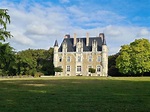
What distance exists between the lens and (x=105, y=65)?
6131 cm

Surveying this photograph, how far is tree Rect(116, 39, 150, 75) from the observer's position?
164ft

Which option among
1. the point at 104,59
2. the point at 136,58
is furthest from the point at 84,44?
the point at 136,58

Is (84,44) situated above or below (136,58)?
above

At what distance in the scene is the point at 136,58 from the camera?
50125 millimetres

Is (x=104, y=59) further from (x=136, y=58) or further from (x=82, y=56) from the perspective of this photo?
(x=136, y=58)

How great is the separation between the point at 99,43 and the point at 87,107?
2315 inches

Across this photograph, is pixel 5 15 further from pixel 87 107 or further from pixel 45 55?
pixel 45 55

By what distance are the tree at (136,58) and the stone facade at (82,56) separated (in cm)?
983

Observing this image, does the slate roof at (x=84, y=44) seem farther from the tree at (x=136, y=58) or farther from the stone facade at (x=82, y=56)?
the tree at (x=136, y=58)

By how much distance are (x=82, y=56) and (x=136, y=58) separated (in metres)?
18.5

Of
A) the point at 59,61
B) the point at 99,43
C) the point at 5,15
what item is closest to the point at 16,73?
the point at 59,61

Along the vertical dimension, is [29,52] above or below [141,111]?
above

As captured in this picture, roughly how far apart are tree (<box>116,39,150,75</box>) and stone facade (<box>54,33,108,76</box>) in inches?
387

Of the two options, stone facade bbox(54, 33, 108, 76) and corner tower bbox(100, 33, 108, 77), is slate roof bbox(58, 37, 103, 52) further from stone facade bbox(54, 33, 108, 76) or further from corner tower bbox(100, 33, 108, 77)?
corner tower bbox(100, 33, 108, 77)
